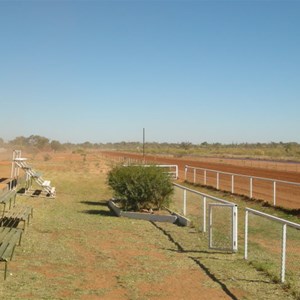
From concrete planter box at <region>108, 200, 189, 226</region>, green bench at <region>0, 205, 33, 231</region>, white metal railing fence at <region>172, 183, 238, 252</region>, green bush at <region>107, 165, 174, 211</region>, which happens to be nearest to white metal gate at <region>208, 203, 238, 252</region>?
white metal railing fence at <region>172, 183, 238, 252</region>

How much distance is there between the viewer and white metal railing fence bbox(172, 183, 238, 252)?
34.0ft

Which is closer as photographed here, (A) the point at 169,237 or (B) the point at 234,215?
(B) the point at 234,215

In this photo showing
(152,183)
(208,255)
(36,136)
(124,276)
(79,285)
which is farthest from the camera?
(36,136)

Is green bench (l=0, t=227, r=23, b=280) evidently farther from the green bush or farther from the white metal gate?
the green bush

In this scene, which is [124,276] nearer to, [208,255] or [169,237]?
[208,255]

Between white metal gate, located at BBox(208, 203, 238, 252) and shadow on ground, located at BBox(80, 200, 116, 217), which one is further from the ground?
white metal gate, located at BBox(208, 203, 238, 252)

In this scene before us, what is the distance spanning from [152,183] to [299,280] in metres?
8.40

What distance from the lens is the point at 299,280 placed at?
816cm

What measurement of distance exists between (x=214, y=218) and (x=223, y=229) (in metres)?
2.02

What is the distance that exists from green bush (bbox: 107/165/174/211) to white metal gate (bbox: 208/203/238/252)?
1.83 metres

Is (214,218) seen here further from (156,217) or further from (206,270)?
→ (206,270)

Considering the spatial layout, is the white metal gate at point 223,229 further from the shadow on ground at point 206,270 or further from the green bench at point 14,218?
the green bench at point 14,218

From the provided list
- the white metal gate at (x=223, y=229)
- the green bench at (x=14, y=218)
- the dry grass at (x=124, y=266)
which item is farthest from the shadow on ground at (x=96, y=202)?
the green bench at (x=14, y=218)

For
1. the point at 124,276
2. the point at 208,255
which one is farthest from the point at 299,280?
the point at 124,276
